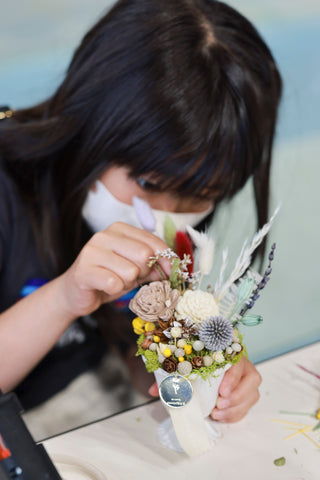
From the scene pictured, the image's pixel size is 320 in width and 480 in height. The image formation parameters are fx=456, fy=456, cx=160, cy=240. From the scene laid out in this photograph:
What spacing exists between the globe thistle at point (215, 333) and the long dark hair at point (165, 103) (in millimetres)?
276

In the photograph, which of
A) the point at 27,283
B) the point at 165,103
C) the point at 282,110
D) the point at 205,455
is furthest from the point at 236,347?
the point at 282,110

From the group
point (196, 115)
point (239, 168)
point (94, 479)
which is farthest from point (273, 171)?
point (94, 479)

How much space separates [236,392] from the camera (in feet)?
1.63

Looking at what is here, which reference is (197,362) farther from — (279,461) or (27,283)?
(27,283)

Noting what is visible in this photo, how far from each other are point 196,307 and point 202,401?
4.4 inches

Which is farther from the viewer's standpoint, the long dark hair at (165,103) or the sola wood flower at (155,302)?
the long dark hair at (165,103)

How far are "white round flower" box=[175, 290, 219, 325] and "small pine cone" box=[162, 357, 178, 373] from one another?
4cm

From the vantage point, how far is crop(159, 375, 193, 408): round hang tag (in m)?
0.41

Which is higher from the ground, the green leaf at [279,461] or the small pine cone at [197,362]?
the small pine cone at [197,362]

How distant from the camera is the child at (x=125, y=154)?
0.54 meters

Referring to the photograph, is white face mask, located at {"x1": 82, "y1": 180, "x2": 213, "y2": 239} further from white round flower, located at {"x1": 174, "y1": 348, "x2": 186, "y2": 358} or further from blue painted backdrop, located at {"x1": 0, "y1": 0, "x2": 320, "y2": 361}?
white round flower, located at {"x1": 174, "y1": 348, "x2": 186, "y2": 358}

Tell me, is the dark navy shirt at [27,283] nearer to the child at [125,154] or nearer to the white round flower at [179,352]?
the child at [125,154]

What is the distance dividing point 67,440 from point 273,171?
808mm

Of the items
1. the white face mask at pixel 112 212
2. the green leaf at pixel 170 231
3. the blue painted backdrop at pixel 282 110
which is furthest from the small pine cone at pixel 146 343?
the blue painted backdrop at pixel 282 110
